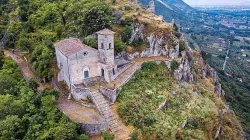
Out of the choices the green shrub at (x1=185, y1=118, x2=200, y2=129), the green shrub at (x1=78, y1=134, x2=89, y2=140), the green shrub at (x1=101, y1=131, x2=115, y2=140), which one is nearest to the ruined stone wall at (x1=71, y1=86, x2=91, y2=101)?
the green shrub at (x1=78, y1=134, x2=89, y2=140)

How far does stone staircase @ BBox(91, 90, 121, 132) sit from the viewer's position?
35938 millimetres

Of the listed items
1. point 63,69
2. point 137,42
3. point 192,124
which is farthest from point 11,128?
point 137,42

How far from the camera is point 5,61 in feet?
175

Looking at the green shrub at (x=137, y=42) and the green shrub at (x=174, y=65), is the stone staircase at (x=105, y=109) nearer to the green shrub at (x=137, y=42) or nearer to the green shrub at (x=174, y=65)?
the green shrub at (x=174, y=65)

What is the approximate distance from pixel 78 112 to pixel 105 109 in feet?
12.1

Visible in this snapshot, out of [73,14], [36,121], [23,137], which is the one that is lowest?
[23,137]

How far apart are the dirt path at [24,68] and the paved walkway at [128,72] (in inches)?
459

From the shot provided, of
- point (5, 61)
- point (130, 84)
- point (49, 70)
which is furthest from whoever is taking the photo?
point (5, 61)

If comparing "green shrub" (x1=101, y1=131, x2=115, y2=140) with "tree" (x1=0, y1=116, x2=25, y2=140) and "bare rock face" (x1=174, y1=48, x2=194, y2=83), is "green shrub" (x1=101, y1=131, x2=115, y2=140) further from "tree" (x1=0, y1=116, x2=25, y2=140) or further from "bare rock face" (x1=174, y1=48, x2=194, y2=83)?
"bare rock face" (x1=174, y1=48, x2=194, y2=83)

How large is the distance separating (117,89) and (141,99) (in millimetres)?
3819

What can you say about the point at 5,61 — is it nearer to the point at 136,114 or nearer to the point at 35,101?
the point at 35,101

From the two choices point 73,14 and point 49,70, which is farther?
point 73,14

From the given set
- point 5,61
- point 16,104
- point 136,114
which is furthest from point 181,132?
point 5,61

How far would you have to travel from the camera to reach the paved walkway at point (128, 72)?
42703 mm
